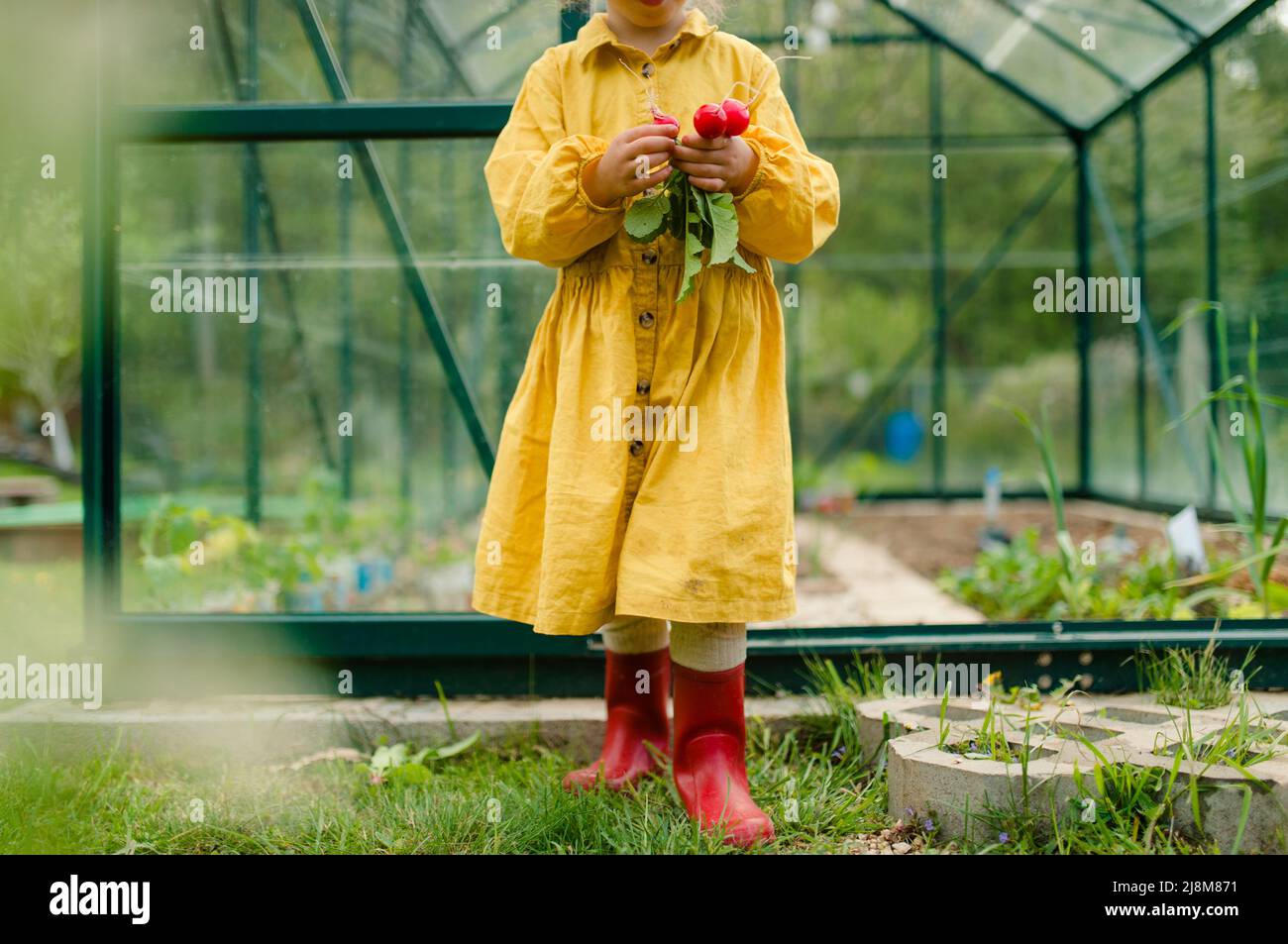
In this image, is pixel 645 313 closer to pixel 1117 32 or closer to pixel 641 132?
pixel 641 132

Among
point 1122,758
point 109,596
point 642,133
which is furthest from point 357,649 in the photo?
point 1122,758

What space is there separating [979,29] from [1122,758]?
5.14 meters

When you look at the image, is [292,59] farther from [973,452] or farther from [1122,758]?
[973,452]

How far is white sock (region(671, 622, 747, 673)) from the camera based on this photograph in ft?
5.82

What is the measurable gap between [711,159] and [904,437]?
25.0 feet

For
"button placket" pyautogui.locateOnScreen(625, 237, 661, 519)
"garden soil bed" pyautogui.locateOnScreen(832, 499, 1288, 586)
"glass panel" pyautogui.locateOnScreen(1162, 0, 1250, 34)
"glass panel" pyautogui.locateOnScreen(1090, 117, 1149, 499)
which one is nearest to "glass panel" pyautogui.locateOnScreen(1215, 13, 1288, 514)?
"glass panel" pyautogui.locateOnScreen(1162, 0, 1250, 34)

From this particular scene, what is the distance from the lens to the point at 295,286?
298 centimetres

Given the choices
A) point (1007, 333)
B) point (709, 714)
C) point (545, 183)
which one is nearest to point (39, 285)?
point (545, 183)

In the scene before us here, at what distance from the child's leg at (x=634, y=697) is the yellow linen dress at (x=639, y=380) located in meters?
0.23

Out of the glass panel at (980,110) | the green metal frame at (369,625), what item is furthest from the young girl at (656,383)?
the glass panel at (980,110)

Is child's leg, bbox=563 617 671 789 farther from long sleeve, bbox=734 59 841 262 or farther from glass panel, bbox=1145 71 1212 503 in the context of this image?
glass panel, bbox=1145 71 1212 503

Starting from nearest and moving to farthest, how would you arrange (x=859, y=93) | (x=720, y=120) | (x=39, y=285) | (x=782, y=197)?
(x=720, y=120) < (x=782, y=197) < (x=39, y=285) < (x=859, y=93)

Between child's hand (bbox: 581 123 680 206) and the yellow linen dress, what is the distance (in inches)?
2.4

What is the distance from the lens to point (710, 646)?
5.82 ft
